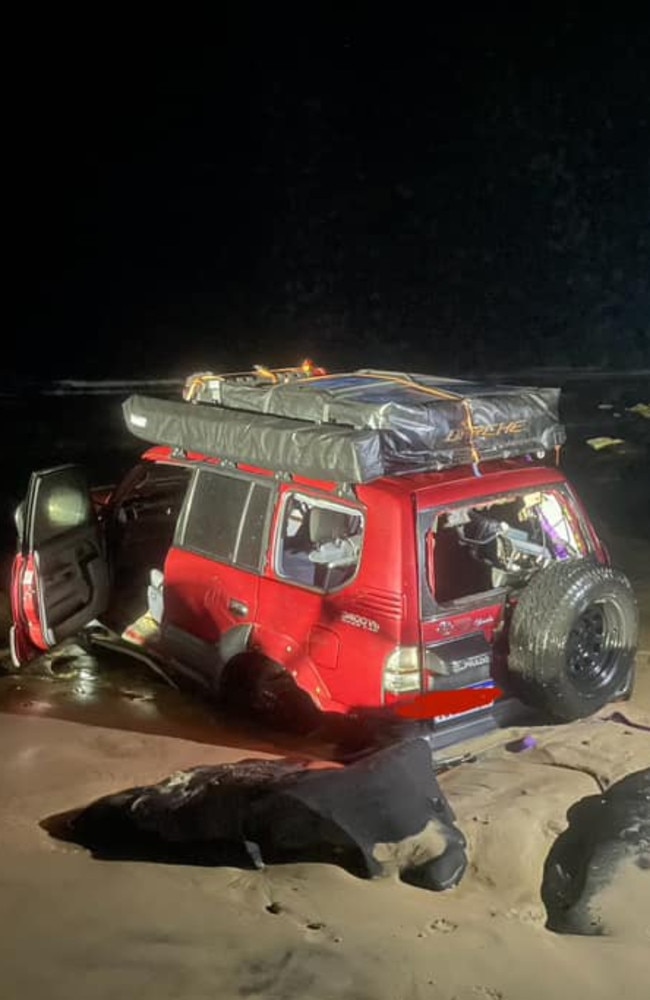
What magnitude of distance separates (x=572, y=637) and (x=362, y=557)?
Result: 1140 mm

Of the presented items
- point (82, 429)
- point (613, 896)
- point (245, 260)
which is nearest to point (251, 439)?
point (613, 896)

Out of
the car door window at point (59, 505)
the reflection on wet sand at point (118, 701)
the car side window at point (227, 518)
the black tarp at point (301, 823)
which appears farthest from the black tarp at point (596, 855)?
the car door window at point (59, 505)

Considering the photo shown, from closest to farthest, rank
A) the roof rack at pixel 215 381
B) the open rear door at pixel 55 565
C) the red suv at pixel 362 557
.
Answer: the red suv at pixel 362 557
the roof rack at pixel 215 381
the open rear door at pixel 55 565

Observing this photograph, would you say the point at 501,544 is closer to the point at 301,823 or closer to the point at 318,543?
the point at 318,543

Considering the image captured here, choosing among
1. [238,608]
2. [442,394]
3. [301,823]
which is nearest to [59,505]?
[238,608]

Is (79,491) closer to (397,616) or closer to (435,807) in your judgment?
(397,616)

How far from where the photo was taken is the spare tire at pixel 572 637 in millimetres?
5281

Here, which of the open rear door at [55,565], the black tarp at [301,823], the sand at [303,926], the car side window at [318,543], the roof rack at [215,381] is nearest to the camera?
the sand at [303,926]

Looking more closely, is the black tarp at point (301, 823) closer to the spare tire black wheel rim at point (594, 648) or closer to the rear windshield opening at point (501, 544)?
the spare tire black wheel rim at point (594, 648)

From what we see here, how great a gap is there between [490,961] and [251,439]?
9.63 ft

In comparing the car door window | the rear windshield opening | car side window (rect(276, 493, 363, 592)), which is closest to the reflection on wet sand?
car side window (rect(276, 493, 363, 592))

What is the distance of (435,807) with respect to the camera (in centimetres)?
462

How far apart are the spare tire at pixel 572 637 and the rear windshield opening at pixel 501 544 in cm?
44

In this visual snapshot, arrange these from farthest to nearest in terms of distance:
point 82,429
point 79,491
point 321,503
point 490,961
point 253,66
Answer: point 253,66 → point 82,429 → point 79,491 → point 321,503 → point 490,961
